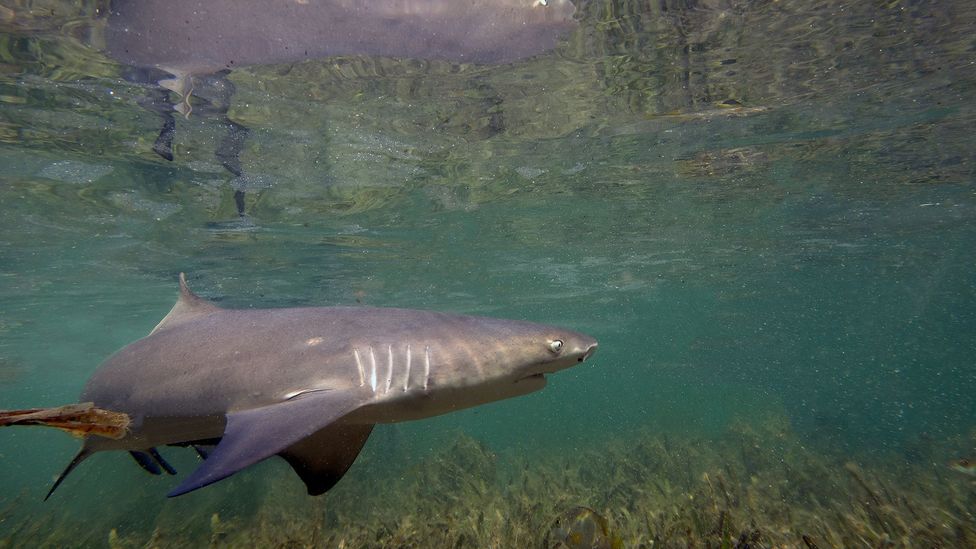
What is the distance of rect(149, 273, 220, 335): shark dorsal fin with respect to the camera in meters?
4.71

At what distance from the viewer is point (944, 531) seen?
7.94 metres

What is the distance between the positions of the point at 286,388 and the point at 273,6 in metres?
5.63

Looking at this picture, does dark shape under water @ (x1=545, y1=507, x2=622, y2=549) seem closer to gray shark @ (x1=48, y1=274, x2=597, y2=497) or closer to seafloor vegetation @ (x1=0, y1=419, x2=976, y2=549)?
seafloor vegetation @ (x1=0, y1=419, x2=976, y2=549)

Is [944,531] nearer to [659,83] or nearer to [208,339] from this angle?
[659,83]

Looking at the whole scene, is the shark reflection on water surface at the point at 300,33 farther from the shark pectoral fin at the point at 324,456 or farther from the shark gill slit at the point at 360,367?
the shark pectoral fin at the point at 324,456

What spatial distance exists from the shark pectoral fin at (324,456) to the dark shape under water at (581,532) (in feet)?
11.9

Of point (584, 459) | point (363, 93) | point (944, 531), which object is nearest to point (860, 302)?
point (584, 459)

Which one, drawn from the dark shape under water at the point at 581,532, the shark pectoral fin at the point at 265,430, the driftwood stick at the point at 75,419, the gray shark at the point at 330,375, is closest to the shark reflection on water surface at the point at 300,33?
the gray shark at the point at 330,375

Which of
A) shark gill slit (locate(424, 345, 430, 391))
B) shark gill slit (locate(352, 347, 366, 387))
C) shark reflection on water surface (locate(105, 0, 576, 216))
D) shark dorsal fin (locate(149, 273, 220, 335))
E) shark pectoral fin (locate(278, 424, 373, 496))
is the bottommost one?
shark pectoral fin (locate(278, 424, 373, 496))

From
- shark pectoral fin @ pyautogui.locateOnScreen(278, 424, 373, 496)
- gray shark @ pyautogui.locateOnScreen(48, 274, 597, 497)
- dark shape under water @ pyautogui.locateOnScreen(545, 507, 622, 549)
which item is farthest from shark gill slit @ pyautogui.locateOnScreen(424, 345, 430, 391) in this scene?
dark shape under water @ pyautogui.locateOnScreen(545, 507, 622, 549)

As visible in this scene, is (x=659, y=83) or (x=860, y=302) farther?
(x=860, y=302)

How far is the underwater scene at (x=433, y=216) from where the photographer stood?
3768mm

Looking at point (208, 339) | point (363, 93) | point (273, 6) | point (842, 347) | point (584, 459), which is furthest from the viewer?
point (842, 347)

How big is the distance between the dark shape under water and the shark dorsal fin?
5096 millimetres
